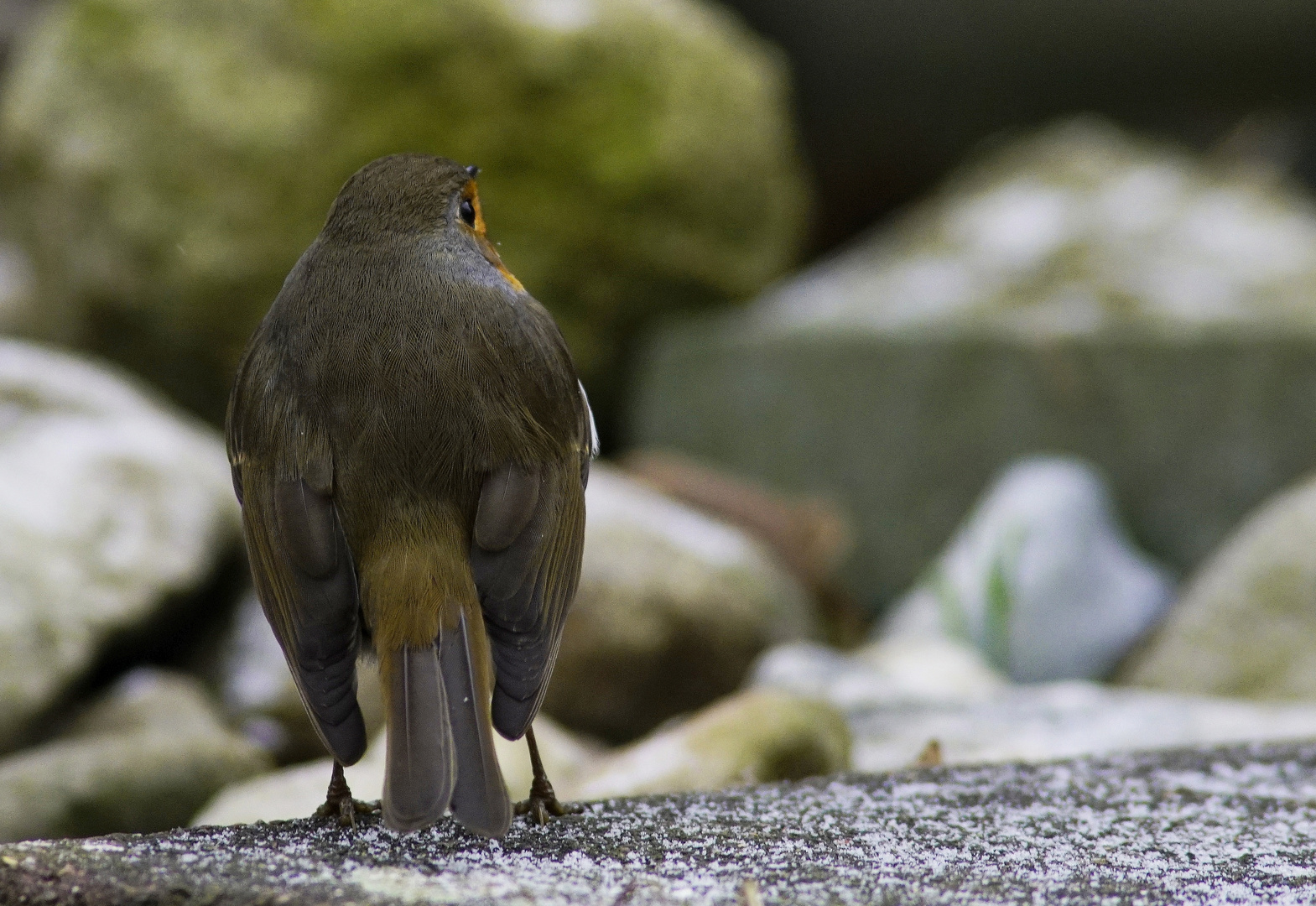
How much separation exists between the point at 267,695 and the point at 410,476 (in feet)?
8.52

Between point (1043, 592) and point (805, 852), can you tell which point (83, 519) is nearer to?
point (805, 852)

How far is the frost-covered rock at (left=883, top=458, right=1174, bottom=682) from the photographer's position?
221 inches

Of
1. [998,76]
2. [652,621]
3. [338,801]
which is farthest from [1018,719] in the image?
[998,76]

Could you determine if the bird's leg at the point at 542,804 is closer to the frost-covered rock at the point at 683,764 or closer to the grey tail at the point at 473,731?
the grey tail at the point at 473,731

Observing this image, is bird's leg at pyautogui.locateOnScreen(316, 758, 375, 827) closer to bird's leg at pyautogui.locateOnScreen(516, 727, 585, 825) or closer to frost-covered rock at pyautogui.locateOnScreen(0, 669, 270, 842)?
bird's leg at pyautogui.locateOnScreen(516, 727, 585, 825)

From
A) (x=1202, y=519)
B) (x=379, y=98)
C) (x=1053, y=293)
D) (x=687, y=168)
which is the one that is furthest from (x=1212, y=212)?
(x=379, y=98)

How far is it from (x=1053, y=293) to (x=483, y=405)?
16.4 feet

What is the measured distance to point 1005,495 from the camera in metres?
5.97

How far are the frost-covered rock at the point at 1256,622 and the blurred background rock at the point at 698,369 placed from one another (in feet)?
0.04

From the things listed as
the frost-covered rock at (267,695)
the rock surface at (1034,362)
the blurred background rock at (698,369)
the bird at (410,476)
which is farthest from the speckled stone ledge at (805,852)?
the rock surface at (1034,362)

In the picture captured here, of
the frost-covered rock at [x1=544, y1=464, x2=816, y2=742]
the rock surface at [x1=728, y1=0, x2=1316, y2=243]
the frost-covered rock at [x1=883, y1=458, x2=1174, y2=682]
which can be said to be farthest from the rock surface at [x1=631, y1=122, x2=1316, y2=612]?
the rock surface at [x1=728, y1=0, x2=1316, y2=243]

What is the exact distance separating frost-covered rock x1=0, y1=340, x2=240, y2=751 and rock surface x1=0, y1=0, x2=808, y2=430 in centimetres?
154

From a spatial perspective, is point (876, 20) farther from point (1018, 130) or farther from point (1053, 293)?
point (1053, 293)

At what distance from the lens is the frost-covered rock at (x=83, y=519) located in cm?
392
